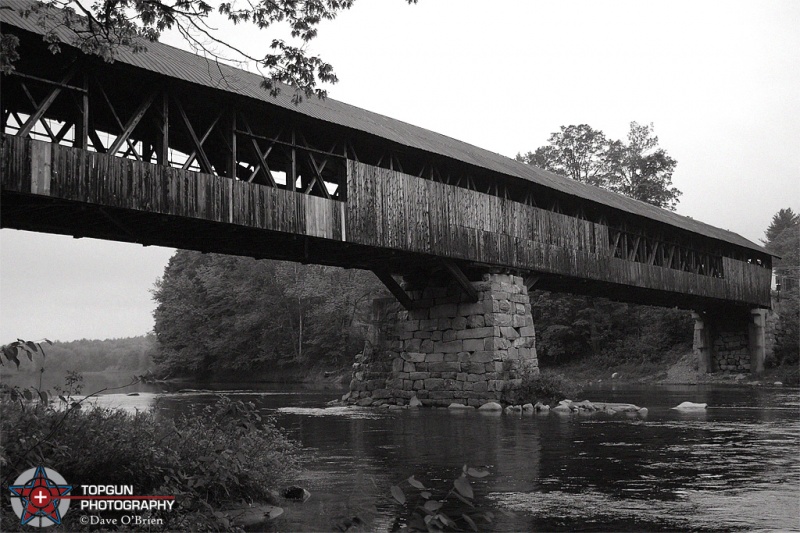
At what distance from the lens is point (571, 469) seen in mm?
7812

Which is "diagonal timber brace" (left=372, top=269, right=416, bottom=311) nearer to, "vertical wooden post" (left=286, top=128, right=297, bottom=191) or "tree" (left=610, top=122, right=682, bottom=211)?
"vertical wooden post" (left=286, top=128, right=297, bottom=191)

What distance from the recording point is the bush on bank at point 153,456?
4.56 meters

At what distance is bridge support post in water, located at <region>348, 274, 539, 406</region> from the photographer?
61.2 feet

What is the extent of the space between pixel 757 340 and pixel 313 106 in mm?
27248

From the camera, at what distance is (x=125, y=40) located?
6844 mm

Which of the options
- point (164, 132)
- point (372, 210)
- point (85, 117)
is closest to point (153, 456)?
point (85, 117)

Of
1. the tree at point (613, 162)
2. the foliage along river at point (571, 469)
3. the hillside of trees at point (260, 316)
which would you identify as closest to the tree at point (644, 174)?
the tree at point (613, 162)

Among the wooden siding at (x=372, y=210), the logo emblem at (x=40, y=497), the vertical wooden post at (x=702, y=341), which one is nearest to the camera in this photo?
the logo emblem at (x=40, y=497)

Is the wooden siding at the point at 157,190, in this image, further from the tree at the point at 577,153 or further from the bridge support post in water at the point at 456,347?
the tree at the point at 577,153

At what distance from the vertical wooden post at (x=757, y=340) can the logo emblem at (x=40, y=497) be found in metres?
35.2

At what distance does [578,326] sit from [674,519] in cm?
3927

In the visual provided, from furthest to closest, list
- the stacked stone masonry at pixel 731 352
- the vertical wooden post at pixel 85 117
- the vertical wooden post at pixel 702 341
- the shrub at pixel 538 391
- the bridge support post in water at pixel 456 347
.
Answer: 1. the vertical wooden post at pixel 702 341
2. the stacked stone masonry at pixel 731 352
3. the bridge support post in water at pixel 456 347
4. the shrub at pixel 538 391
5. the vertical wooden post at pixel 85 117

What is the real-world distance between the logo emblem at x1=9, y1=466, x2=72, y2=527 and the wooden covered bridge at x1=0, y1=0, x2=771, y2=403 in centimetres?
752

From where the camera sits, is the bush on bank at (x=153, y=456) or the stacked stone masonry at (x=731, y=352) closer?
the bush on bank at (x=153, y=456)
